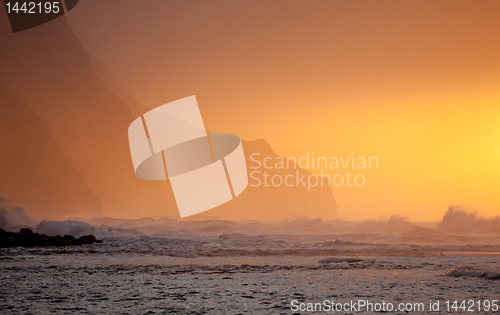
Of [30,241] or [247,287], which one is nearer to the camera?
[247,287]

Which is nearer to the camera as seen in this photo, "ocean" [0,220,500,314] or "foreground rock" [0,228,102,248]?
"ocean" [0,220,500,314]

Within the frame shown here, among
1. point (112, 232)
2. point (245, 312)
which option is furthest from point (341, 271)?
point (112, 232)

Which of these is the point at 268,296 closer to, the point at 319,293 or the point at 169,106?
the point at 319,293

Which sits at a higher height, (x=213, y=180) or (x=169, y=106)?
(x=169, y=106)

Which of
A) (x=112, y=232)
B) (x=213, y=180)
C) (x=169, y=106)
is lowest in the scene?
(x=112, y=232)

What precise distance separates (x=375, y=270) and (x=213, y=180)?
8.09 m

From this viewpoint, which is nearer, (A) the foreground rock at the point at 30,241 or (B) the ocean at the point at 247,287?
(B) the ocean at the point at 247,287

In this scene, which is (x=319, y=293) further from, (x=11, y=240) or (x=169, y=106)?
(x=11, y=240)

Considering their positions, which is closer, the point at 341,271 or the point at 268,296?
the point at 268,296

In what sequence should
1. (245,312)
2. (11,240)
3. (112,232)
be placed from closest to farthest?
(245,312) < (11,240) < (112,232)

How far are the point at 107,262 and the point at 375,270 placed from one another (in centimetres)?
1058

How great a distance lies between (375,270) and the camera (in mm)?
12984

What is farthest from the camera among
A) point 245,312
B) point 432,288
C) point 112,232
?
point 112,232

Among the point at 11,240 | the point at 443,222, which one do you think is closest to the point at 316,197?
the point at 443,222
